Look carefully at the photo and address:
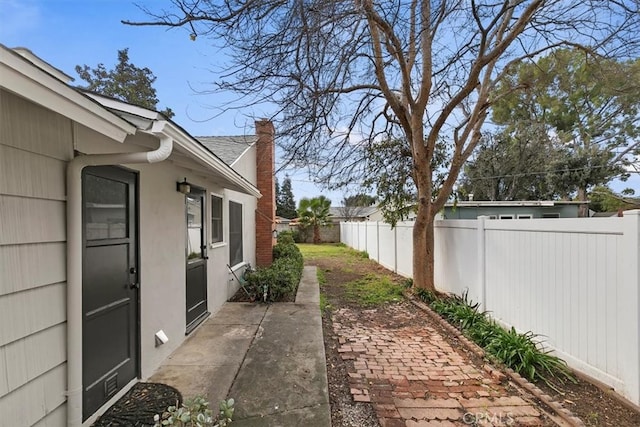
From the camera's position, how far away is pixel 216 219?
21.9 feet

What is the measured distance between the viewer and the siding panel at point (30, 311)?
198 cm

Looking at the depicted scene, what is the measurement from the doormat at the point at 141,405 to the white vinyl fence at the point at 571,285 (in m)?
4.13

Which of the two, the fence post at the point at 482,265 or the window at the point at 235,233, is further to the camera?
the window at the point at 235,233

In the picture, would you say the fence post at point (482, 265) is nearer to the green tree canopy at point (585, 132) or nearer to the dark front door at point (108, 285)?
the dark front door at point (108, 285)

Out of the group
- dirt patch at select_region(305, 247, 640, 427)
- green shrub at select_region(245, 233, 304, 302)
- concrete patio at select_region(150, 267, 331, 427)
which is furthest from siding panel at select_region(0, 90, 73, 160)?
green shrub at select_region(245, 233, 304, 302)

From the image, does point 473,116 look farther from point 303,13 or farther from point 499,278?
point 303,13

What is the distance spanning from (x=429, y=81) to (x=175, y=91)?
470cm

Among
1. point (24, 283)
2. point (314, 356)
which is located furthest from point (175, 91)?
point (314, 356)

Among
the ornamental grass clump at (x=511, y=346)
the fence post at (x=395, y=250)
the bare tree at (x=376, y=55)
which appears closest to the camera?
the ornamental grass clump at (x=511, y=346)

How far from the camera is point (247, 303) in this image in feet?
23.4

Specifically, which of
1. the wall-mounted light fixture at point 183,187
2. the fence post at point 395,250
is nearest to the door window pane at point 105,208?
the wall-mounted light fixture at point 183,187

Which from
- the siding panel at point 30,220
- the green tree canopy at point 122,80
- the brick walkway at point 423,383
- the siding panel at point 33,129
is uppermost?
the green tree canopy at point 122,80

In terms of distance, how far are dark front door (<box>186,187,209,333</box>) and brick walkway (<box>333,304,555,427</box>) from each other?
7.61ft

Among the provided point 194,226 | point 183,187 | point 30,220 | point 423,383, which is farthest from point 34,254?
point 423,383
